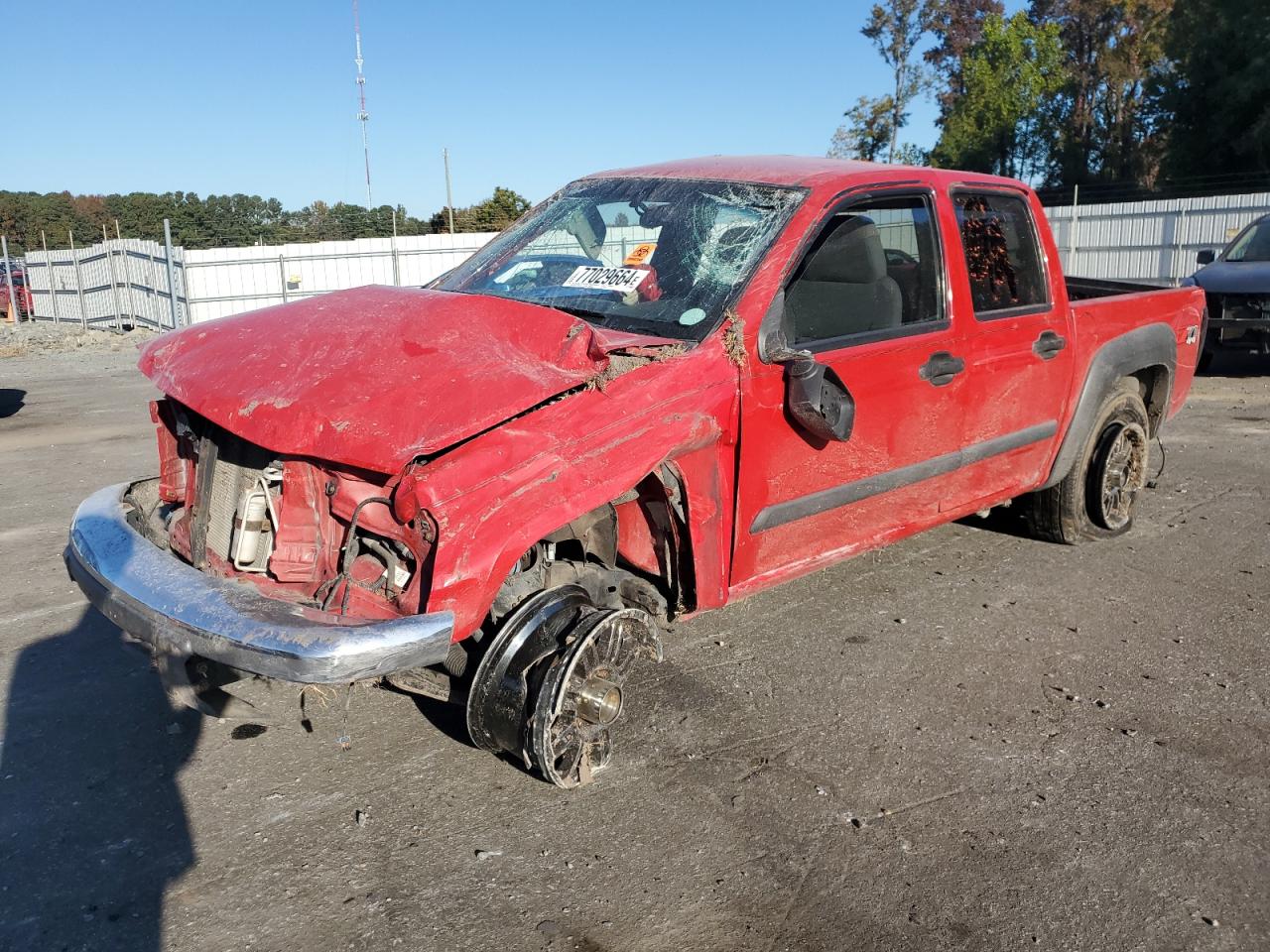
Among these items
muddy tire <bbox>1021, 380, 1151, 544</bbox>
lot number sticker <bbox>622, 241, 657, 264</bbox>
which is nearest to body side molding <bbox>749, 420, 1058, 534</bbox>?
muddy tire <bbox>1021, 380, 1151, 544</bbox>

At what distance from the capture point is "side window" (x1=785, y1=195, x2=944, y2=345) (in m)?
3.87

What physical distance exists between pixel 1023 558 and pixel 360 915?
157 inches

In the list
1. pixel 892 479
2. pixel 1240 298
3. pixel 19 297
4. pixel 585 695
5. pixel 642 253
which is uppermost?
pixel 642 253

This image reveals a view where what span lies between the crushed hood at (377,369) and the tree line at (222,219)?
88.3 feet

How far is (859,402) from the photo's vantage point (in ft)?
12.7

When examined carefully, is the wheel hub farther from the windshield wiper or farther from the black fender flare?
the black fender flare

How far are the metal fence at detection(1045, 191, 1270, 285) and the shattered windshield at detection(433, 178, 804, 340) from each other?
18374 mm

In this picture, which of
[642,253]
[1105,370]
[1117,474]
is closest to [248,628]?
[642,253]

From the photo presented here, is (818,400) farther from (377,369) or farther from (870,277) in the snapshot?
(377,369)

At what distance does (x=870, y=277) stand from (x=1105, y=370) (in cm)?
177

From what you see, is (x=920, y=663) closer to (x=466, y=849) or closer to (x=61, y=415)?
(x=466, y=849)

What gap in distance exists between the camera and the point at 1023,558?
5.40 m

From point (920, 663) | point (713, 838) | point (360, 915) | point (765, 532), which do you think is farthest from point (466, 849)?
point (920, 663)

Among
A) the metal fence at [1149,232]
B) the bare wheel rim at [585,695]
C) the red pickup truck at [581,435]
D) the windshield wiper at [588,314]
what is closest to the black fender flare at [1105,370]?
the red pickup truck at [581,435]
